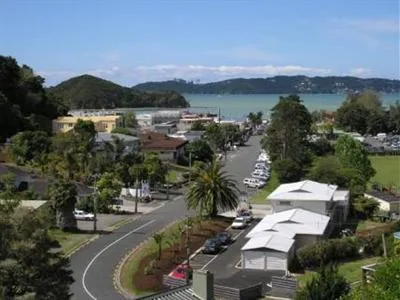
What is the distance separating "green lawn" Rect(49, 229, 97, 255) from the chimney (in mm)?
20797

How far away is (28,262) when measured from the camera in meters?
18.7

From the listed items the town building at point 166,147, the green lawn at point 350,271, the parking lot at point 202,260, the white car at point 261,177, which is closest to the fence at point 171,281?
the parking lot at point 202,260

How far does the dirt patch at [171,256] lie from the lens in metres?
32.0

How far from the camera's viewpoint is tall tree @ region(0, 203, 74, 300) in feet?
59.4

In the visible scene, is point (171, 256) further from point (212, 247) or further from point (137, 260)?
point (212, 247)

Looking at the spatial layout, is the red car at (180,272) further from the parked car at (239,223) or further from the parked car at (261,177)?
the parked car at (261,177)

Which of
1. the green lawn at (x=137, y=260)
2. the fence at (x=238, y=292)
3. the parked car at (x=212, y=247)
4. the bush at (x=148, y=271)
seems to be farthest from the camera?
the parked car at (x=212, y=247)

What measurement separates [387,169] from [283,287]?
52.6m

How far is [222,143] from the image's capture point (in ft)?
318

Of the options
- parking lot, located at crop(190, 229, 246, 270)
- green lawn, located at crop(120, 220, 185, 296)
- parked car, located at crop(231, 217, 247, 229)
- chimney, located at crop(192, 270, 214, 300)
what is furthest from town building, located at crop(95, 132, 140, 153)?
chimney, located at crop(192, 270, 214, 300)

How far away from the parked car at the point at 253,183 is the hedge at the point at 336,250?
28.1 meters

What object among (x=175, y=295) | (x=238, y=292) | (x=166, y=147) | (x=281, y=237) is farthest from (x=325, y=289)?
(x=166, y=147)

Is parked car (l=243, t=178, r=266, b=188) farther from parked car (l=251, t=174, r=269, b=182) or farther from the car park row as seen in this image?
parked car (l=251, t=174, r=269, b=182)

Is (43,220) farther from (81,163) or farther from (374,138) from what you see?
(374,138)
